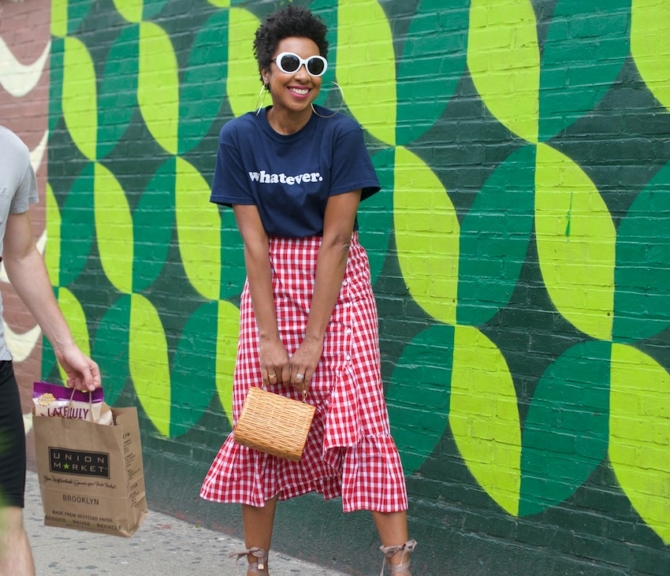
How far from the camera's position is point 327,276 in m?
3.81

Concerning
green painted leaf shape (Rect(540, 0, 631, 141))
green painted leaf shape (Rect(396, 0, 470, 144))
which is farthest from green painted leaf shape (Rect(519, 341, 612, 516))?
green painted leaf shape (Rect(396, 0, 470, 144))

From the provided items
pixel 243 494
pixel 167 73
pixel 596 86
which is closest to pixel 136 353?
pixel 167 73

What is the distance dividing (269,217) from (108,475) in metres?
1.09

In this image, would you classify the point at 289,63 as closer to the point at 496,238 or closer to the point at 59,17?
the point at 496,238

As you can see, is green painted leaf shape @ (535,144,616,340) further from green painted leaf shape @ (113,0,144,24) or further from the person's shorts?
green painted leaf shape @ (113,0,144,24)

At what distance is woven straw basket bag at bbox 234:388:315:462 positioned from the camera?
3.74 metres

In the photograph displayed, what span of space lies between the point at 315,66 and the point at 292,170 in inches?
14.8

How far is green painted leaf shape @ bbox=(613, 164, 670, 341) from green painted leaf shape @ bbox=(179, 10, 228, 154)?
Answer: 2496 millimetres

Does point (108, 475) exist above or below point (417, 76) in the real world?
below

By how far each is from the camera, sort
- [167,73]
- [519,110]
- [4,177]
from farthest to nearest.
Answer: [167,73] < [519,110] < [4,177]

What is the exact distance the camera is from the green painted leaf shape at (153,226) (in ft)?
19.8

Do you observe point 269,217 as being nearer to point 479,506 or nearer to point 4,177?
point 4,177

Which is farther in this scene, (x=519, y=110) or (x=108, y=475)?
(x=519, y=110)

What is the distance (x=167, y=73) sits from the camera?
6059 millimetres
